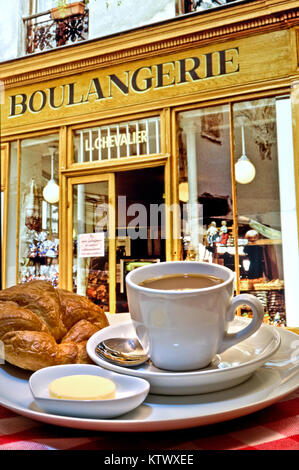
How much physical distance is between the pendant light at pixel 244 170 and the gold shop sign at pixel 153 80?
31 centimetres

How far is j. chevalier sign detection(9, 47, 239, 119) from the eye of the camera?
1.15 meters

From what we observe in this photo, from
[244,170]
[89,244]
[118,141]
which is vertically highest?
[118,141]

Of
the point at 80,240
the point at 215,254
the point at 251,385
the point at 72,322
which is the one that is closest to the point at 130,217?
the point at 80,240

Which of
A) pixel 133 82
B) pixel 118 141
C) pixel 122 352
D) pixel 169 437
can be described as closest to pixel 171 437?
pixel 169 437

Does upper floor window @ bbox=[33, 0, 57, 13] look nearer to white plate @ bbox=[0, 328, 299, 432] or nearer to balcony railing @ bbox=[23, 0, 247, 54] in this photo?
balcony railing @ bbox=[23, 0, 247, 54]

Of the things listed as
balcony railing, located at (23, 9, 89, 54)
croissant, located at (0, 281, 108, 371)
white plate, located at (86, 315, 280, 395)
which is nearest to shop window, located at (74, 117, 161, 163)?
balcony railing, located at (23, 9, 89, 54)

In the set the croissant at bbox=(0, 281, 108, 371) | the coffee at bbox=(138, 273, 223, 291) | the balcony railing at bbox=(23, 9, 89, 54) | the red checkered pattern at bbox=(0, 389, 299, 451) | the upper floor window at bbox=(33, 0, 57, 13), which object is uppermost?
the upper floor window at bbox=(33, 0, 57, 13)

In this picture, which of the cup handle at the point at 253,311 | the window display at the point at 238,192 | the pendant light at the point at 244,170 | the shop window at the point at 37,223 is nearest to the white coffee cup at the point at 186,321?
the cup handle at the point at 253,311

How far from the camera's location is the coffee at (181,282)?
1.12 feet

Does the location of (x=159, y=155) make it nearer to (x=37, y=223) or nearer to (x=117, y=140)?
(x=117, y=140)

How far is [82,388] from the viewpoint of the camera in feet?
0.78

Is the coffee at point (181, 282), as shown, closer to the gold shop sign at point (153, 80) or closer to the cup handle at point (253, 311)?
the cup handle at point (253, 311)

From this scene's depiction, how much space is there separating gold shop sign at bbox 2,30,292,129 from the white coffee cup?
38.4 inches

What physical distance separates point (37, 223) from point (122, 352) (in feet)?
2.39
